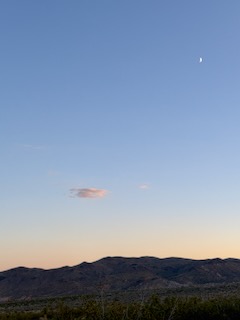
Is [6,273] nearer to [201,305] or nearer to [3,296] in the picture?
[3,296]

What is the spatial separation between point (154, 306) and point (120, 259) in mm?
139809

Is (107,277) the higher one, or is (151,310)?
(107,277)

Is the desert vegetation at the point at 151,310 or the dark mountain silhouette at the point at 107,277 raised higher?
the dark mountain silhouette at the point at 107,277

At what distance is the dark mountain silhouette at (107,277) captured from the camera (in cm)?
11088

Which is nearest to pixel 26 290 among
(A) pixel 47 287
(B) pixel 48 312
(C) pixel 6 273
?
(A) pixel 47 287

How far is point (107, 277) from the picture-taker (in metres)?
120

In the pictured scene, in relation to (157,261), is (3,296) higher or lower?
lower

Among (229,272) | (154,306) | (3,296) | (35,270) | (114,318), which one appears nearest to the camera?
(114,318)

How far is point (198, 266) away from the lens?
430 ft

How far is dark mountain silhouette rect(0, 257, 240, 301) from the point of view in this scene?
110875 mm

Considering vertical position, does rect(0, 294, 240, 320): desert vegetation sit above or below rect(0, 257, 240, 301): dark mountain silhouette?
below

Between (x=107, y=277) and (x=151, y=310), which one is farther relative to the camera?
(x=107, y=277)

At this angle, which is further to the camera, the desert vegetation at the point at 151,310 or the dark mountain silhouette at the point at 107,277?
the dark mountain silhouette at the point at 107,277

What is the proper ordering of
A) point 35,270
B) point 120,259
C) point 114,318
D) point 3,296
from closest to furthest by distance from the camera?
point 114,318 < point 3,296 < point 35,270 < point 120,259
